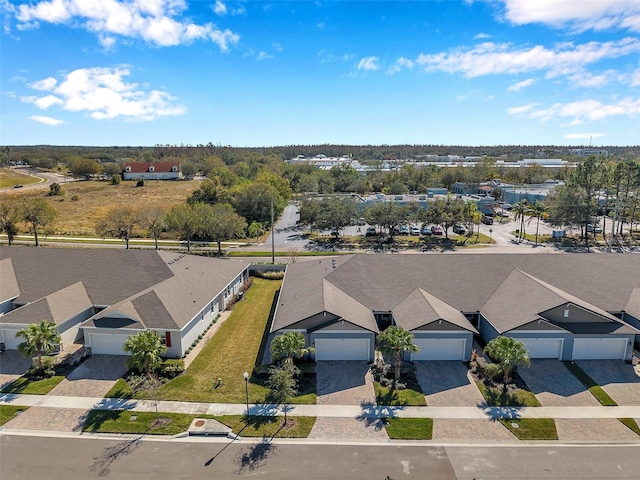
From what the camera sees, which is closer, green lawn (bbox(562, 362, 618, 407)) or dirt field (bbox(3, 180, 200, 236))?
green lawn (bbox(562, 362, 618, 407))

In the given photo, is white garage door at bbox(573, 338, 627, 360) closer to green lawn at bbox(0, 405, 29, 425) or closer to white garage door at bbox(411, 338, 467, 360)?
white garage door at bbox(411, 338, 467, 360)

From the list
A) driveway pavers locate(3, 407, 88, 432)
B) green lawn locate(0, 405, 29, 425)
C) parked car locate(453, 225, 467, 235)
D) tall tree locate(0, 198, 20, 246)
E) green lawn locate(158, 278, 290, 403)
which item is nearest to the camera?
driveway pavers locate(3, 407, 88, 432)

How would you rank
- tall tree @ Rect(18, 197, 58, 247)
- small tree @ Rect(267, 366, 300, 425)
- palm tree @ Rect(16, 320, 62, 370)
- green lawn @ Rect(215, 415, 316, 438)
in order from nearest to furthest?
green lawn @ Rect(215, 415, 316, 438), small tree @ Rect(267, 366, 300, 425), palm tree @ Rect(16, 320, 62, 370), tall tree @ Rect(18, 197, 58, 247)

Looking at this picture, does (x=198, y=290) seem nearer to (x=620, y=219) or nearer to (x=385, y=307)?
→ (x=385, y=307)

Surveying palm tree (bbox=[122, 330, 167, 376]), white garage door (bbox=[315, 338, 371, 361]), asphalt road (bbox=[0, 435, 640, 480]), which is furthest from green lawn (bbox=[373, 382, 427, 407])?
palm tree (bbox=[122, 330, 167, 376])

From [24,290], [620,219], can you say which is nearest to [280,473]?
[24,290]

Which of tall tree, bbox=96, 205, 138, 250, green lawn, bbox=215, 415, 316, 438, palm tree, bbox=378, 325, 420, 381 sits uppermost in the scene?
tall tree, bbox=96, 205, 138, 250
